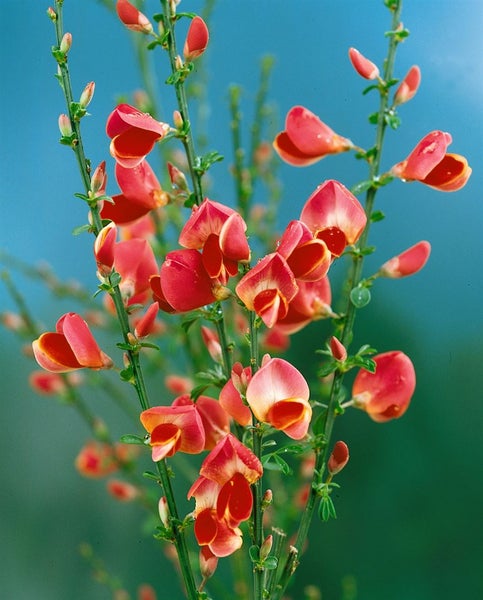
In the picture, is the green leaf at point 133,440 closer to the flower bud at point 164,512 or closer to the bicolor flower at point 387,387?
the flower bud at point 164,512

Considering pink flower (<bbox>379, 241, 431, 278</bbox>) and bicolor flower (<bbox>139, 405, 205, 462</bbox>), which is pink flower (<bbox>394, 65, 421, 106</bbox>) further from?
bicolor flower (<bbox>139, 405, 205, 462</bbox>)

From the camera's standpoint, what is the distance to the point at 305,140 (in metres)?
0.44

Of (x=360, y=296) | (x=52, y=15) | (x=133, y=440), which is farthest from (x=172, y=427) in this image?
(x=52, y=15)

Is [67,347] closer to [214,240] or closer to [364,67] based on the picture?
[214,240]

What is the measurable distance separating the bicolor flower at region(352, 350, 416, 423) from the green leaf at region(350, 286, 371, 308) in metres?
0.05

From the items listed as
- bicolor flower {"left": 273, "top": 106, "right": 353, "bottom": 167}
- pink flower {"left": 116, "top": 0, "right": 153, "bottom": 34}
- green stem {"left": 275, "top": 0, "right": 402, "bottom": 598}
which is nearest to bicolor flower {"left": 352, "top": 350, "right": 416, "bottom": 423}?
green stem {"left": 275, "top": 0, "right": 402, "bottom": 598}

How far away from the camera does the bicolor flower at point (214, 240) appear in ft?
1.17

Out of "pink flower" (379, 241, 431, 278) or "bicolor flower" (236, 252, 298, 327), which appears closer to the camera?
"bicolor flower" (236, 252, 298, 327)

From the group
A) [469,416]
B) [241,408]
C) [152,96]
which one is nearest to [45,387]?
[152,96]

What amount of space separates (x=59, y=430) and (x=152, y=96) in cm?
75

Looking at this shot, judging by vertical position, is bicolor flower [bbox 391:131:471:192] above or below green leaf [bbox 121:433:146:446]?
above

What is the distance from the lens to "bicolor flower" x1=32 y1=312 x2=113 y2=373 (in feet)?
1.26

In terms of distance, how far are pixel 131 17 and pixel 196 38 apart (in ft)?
0.15

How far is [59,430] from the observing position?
133 centimetres
